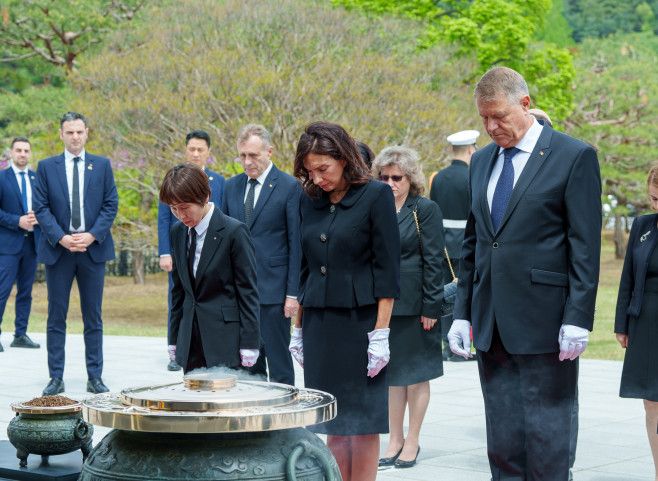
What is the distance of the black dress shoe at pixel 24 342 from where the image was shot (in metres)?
12.0

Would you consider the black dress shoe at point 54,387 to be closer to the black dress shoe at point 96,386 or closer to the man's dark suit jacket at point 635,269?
the black dress shoe at point 96,386

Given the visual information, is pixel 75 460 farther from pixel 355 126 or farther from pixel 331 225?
pixel 355 126

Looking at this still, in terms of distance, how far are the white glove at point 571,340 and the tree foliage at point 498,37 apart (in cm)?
2397

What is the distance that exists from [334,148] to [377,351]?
0.96m

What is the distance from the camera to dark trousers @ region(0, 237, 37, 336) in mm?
11742

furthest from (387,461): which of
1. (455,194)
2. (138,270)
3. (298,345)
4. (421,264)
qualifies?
(138,270)

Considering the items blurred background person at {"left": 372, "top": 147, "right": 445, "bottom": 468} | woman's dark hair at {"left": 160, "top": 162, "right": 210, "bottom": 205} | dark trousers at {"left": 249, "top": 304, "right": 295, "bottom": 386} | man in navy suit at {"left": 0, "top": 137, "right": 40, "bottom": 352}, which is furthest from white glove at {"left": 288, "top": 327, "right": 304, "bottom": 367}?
man in navy suit at {"left": 0, "top": 137, "right": 40, "bottom": 352}

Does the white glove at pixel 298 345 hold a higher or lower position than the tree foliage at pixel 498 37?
lower

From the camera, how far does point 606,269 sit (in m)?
39.6

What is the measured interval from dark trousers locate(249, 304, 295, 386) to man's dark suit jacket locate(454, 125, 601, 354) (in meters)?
3.16

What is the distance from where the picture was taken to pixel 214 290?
→ 5.26 m

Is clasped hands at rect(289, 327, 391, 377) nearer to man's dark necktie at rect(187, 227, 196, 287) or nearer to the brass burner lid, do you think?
the brass burner lid

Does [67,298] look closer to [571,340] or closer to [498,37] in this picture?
[571,340]

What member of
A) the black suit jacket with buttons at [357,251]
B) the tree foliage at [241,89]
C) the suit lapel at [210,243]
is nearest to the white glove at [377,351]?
the black suit jacket with buttons at [357,251]
